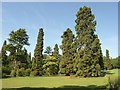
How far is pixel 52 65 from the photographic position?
161ft

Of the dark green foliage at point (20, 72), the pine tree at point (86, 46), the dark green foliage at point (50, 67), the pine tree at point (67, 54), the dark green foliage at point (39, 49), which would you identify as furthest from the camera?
the dark green foliage at point (50, 67)

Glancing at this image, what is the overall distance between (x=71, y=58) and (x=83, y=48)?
6671 mm

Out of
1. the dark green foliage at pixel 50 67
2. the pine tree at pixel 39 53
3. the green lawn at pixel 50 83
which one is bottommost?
the green lawn at pixel 50 83

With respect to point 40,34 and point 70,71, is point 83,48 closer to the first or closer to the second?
point 70,71

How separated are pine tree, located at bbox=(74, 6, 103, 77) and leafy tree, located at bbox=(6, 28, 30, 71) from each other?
1297cm

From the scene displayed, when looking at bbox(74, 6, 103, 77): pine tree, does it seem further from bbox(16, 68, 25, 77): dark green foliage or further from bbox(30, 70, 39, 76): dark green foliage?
bbox(16, 68, 25, 77): dark green foliage

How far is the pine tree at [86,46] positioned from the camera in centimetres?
3584

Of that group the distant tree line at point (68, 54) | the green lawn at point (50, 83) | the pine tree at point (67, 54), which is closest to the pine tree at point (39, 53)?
the distant tree line at point (68, 54)

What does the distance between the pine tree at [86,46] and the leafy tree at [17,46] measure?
42.6ft

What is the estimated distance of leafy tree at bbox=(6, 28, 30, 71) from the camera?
46.3 metres

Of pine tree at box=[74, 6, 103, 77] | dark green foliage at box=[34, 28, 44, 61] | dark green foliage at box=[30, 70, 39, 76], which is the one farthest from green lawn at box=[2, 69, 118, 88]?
dark green foliage at box=[34, 28, 44, 61]

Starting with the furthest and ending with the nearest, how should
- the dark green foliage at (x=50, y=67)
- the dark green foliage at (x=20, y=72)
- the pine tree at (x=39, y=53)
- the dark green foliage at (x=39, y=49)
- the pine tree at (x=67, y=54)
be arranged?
the dark green foliage at (x=50, y=67) → the dark green foliage at (x=39, y=49) → the pine tree at (x=39, y=53) → the dark green foliage at (x=20, y=72) → the pine tree at (x=67, y=54)

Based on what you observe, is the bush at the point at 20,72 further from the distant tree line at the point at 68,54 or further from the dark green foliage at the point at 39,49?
the dark green foliage at the point at 39,49

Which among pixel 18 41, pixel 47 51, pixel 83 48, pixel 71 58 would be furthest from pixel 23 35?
pixel 47 51
